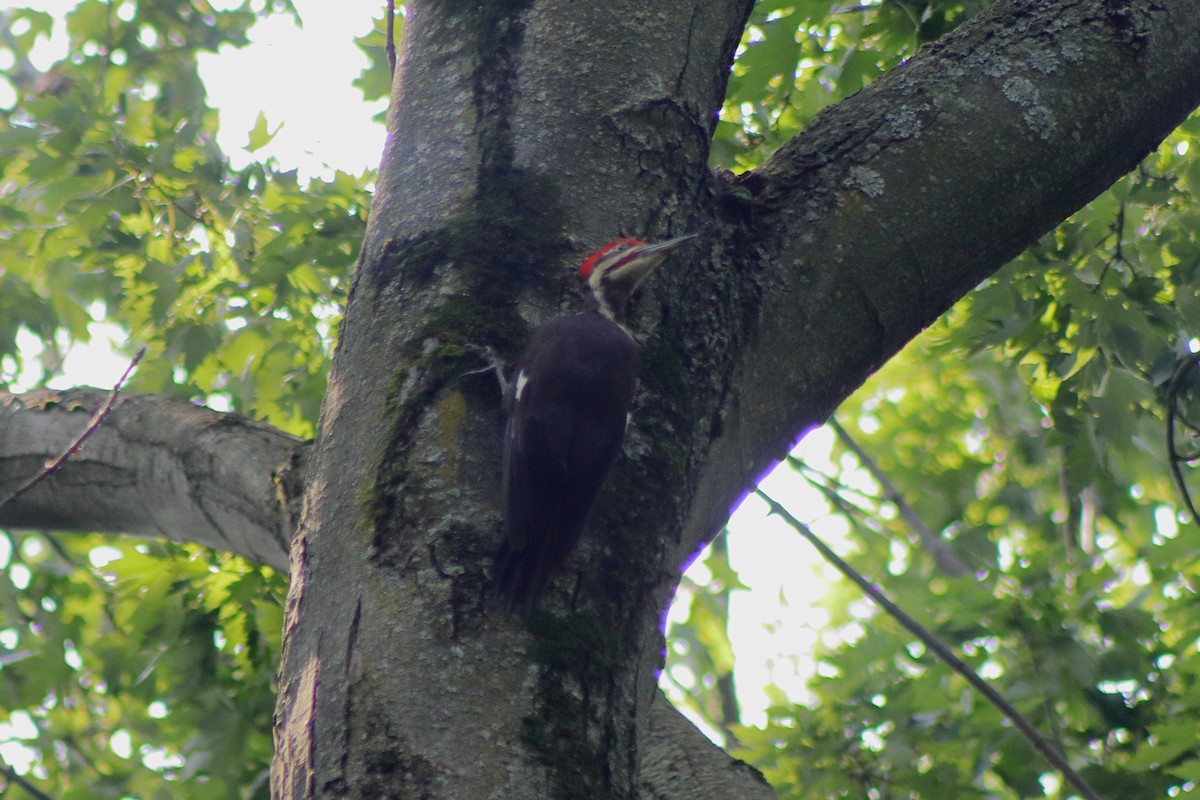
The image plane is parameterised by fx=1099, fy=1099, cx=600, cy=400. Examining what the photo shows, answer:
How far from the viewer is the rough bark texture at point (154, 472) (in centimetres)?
284

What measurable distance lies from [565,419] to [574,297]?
13.2 inches

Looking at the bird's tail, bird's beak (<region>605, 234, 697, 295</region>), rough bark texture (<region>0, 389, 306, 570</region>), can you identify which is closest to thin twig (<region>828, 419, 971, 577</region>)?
rough bark texture (<region>0, 389, 306, 570</region>)

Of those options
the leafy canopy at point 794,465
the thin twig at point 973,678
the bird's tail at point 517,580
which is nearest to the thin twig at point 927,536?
the leafy canopy at point 794,465

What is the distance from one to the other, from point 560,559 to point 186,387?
343 cm

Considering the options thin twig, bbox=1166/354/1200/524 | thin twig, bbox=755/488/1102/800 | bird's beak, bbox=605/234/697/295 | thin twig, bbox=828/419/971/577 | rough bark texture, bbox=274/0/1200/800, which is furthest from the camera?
thin twig, bbox=828/419/971/577

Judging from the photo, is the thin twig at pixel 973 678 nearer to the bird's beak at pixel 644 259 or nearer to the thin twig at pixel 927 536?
the bird's beak at pixel 644 259

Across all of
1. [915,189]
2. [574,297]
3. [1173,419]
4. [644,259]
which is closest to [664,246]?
[644,259]

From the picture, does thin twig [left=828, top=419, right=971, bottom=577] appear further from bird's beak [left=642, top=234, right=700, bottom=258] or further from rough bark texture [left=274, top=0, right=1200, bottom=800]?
bird's beak [left=642, top=234, right=700, bottom=258]

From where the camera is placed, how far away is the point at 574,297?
226cm

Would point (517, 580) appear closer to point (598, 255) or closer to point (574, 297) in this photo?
point (574, 297)

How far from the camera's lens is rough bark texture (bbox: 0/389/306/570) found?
2842 millimetres

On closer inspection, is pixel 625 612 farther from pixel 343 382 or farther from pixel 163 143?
pixel 163 143

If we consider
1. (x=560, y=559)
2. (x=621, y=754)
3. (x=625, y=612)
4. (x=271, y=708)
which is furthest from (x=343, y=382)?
(x=271, y=708)

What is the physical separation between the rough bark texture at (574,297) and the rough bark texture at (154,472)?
2.48 ft
